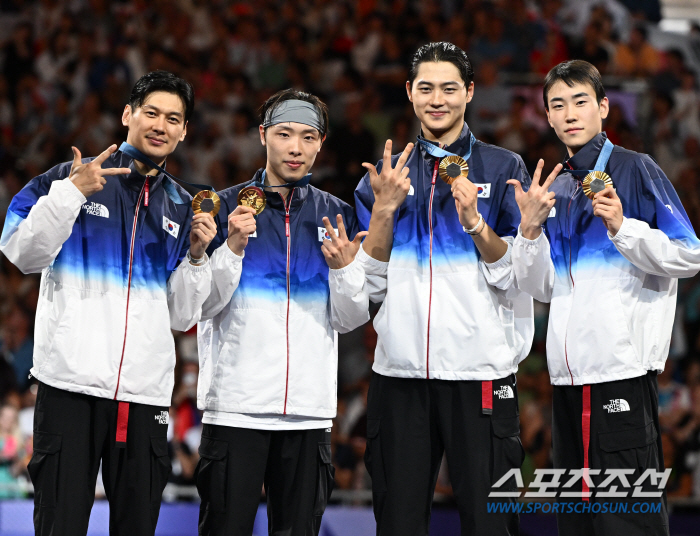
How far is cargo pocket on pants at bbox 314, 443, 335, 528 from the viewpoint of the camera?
4.08 meters

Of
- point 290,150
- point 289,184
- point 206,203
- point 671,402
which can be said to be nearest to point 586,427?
point 289,184

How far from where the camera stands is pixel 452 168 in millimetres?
3951

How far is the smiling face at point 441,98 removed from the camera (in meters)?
4.14

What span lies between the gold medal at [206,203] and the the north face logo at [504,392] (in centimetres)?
158

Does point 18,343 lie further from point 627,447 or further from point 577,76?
point 627,447

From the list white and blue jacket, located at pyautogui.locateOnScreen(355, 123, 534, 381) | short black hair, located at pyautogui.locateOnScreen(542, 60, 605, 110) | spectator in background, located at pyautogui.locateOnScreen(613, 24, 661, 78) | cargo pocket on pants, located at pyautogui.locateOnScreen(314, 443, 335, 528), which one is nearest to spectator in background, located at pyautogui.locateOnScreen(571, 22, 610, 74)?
spectator in background, located at pyautogui.locateOnScreen(613, 24, 661, 78)

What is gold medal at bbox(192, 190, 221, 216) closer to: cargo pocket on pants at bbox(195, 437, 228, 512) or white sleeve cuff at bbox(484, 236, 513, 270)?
cargo pocket on pants at bbox(195, 437, 228, 512)

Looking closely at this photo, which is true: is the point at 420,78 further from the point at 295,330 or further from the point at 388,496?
the point at 388,496

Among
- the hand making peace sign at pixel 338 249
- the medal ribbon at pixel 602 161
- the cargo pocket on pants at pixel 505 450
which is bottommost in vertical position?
the cargo pocket on pants at pixel 505 450

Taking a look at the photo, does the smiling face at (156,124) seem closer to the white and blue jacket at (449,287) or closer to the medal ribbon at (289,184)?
the medal ribbon at (289,184)

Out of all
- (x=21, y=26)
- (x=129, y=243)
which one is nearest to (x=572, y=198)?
(x=129, y=243)

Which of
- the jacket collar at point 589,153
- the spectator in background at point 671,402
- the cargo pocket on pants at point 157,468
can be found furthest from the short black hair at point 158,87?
the spectator in background at point 671,402

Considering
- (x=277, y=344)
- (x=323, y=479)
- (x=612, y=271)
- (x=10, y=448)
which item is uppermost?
(x=612, y=271)

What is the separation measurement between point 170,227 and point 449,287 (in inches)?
55.2
